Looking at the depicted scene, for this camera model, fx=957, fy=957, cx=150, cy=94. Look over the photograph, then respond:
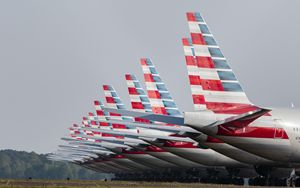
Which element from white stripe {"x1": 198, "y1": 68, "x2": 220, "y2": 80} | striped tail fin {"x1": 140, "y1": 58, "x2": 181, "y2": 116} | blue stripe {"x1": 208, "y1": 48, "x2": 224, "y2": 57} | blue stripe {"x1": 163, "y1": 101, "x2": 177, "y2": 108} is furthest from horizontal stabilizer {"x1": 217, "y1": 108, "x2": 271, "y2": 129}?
blue stripe {"x1": 163, "y1": 101, "x2": 177, "y2": 108}

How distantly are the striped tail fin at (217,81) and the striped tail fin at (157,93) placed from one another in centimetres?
2579

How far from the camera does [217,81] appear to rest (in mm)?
65000

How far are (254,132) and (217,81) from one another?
4645 mm

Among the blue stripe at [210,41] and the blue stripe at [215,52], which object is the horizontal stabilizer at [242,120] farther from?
the blue stripe at [210,41]

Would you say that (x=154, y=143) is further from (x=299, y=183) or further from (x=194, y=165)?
(x=299, y=183)

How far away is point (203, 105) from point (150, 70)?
85.2 feet

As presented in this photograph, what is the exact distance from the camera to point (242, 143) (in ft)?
206

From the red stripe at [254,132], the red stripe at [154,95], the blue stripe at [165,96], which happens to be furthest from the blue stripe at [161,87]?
the red stripe at [254,132]

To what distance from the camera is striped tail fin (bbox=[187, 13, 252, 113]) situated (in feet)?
212

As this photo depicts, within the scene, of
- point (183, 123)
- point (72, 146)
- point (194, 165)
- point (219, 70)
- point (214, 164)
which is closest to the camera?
point (183, 123)

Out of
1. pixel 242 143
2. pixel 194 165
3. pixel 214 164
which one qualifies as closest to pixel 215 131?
pixel 242 143

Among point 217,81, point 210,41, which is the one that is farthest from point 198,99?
point 210,41

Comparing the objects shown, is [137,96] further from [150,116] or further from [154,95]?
[150,116]

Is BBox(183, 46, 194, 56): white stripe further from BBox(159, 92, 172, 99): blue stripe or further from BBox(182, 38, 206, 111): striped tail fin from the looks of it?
BBox(159, 92, 172, 99): blue stripe
